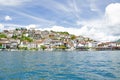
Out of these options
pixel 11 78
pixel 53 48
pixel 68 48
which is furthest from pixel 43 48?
pixel 11 78

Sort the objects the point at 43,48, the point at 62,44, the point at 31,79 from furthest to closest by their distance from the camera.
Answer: the point at 62,44 < the point at 43,48 < the point at 31,79

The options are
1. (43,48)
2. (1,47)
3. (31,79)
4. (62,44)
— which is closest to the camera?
(31,79)

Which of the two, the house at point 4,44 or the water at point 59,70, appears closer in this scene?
the water at point 59,70

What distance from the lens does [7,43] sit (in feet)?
570

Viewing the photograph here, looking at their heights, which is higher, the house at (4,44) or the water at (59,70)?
the house at (4,44)

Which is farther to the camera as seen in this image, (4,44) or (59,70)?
(4,44)

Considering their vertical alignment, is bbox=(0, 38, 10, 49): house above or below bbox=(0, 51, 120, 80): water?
above

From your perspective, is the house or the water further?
the house

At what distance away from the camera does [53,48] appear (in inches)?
7141

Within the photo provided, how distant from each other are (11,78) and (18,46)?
161353 millimetres

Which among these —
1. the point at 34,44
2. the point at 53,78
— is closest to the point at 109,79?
the point at 53,78

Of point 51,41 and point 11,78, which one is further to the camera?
point 51,41

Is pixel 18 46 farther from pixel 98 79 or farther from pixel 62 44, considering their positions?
pixel 98 79

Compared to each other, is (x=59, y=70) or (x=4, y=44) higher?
(x=4, y=44)
